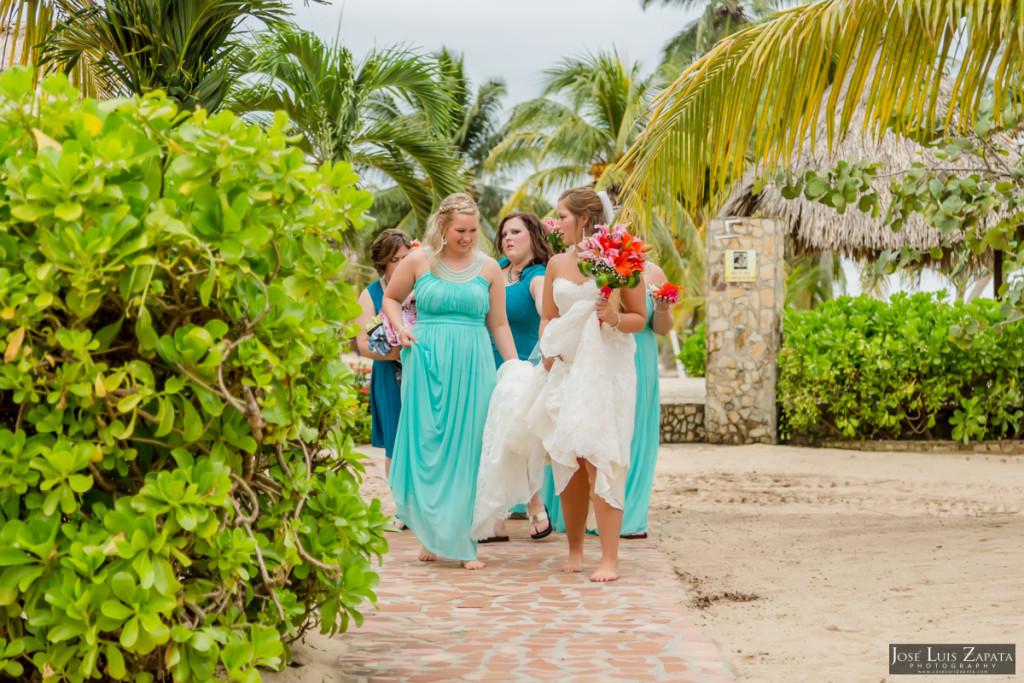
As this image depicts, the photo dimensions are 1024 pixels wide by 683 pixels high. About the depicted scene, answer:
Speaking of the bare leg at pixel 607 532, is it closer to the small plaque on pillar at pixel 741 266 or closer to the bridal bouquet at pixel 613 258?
the bridal bouquet at pixel 613 258

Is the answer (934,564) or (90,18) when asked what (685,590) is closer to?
(934,564)

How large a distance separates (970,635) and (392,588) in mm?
2586

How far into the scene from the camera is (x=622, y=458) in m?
4.97

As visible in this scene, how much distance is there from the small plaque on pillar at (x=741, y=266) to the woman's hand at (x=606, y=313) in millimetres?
8005

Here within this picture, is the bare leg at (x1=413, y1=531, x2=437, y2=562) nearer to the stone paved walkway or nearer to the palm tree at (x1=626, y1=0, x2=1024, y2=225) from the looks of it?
the stone paved walkway

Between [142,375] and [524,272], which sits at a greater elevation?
[524,272]

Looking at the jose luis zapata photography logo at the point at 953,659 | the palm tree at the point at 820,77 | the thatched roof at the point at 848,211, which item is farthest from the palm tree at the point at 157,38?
the thatched roof at the point at 848,211

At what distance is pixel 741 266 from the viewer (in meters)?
12.6

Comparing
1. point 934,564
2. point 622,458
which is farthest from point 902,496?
point 622,458

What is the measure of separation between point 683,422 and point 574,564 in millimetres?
8134

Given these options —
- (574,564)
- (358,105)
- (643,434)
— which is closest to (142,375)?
(574,564)

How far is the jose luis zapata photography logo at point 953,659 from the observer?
3535 millimetres

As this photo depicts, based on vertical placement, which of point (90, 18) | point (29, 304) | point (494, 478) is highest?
point (90, 18)

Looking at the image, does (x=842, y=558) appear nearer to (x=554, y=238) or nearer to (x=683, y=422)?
(x=554, y=238)
